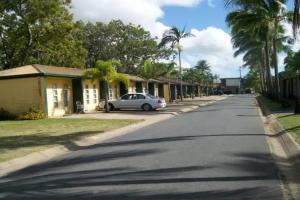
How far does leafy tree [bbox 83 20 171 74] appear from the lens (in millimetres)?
72375

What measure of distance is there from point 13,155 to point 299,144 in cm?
770

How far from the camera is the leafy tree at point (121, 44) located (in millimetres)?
72375

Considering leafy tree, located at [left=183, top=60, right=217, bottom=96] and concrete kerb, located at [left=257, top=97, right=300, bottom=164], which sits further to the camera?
leafy tree, located at [left=183, top=60, right=217, bottom=96]

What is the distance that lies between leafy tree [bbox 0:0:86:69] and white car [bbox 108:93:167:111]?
10.4m

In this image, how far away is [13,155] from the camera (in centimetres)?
1470

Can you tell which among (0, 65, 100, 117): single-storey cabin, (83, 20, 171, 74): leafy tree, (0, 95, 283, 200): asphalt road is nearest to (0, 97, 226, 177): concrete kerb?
(0, 95, 283, 200): asphalt road

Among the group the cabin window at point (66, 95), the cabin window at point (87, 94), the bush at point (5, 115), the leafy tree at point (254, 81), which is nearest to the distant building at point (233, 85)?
the leafy tree at point (254, 81)

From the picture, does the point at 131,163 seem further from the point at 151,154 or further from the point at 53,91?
the point at 53,91

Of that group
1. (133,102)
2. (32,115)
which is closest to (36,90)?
(32,115)

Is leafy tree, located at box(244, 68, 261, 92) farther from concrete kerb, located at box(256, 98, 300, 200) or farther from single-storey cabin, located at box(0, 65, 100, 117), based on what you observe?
concrete kerb, located at box(256, 98, 300, 200)

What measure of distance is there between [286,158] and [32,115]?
21956 millimetres

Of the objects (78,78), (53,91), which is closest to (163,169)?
(53,91)

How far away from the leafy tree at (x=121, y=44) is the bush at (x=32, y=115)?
39394 mm

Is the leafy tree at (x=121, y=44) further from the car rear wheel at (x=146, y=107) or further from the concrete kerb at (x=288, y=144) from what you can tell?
the concrete kerb at (x=288, y=144)
